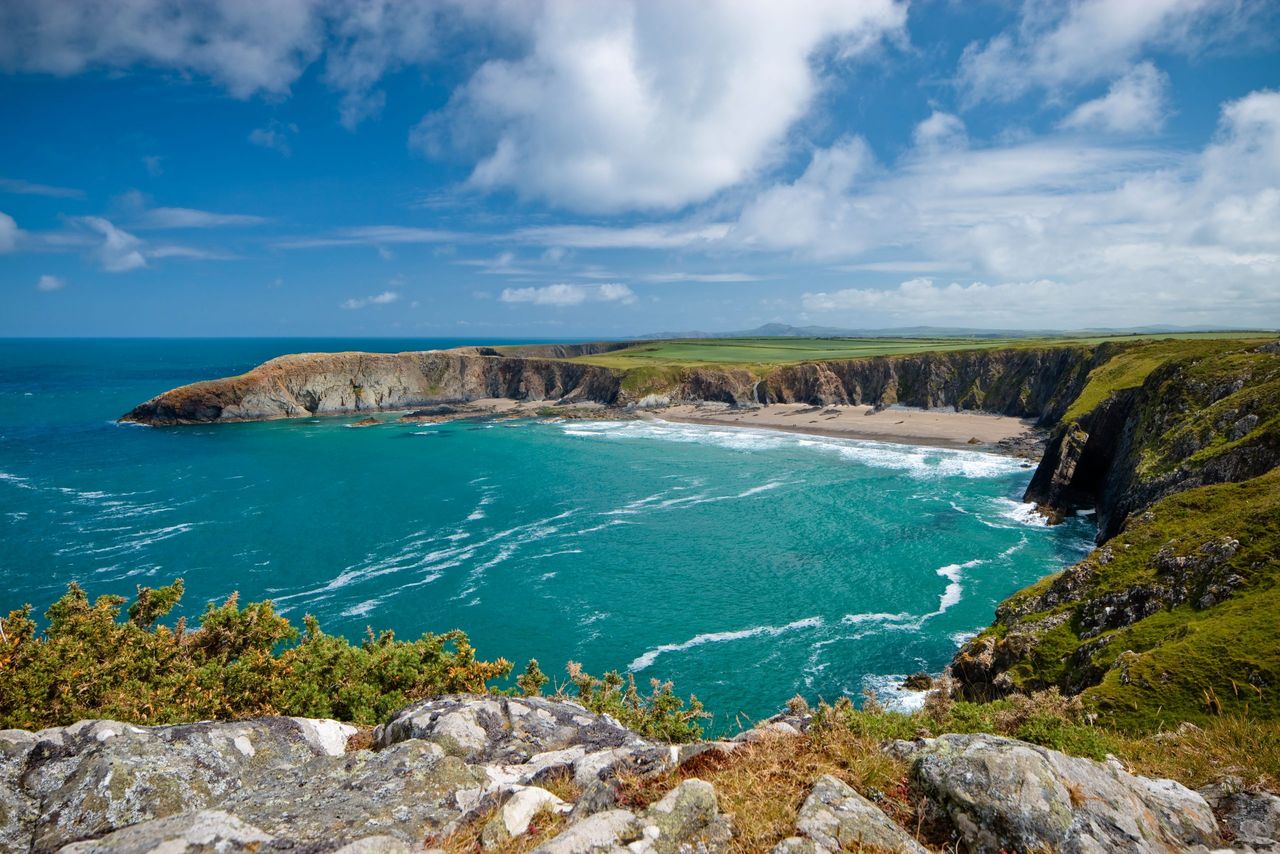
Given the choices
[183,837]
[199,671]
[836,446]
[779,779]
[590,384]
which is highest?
[183,837]

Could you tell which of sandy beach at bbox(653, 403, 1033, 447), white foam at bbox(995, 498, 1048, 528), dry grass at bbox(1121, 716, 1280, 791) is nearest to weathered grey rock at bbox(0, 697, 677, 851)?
dry grass at bbox(1121, 716, 1280, 791)

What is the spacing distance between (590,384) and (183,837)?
153m

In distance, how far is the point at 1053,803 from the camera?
26.6 ft

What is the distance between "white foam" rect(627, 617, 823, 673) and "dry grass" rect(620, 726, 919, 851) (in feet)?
88.2

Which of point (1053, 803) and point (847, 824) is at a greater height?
point (1053, 803)

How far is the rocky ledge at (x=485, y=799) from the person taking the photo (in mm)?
7934

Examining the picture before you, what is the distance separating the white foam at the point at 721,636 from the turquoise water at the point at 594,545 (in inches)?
5.5

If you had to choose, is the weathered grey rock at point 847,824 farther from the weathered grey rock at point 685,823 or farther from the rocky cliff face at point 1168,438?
the rocky cliff face at point 1168,438

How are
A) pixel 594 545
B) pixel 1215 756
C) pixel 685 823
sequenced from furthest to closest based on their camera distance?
pixel 594 545 → pixel 1215 756 → pixel 685 823

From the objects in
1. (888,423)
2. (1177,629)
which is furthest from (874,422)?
(1177,629)

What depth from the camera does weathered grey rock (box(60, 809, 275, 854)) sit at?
24.1 ft

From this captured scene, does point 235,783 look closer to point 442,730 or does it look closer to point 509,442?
point 442,730

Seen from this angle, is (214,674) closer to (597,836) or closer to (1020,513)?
(597,836)

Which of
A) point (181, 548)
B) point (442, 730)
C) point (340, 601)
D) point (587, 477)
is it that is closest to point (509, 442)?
point (587, 477)
